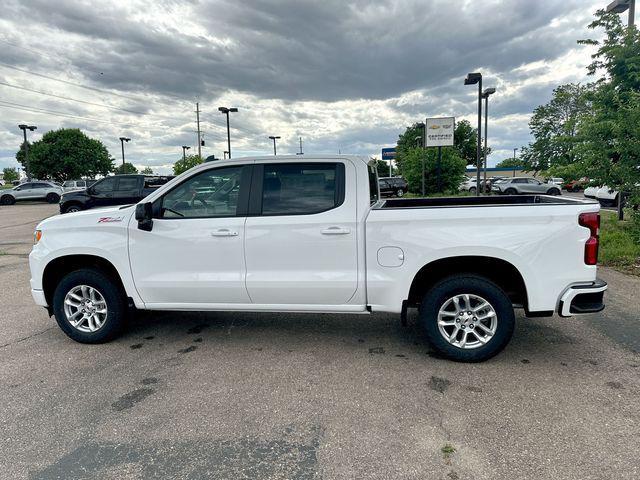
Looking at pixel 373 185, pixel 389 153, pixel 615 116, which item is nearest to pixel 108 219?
pixel 373 185

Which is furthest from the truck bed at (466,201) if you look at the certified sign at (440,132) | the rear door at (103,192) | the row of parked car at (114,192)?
the certified sign at (440,132)

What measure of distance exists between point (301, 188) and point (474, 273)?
1.77m

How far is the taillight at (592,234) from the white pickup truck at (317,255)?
→ 1 centimetres

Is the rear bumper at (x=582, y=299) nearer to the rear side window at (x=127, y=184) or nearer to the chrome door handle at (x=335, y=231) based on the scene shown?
the chrome door handle at (x=335, y=231)

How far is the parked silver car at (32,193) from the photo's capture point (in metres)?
28.7

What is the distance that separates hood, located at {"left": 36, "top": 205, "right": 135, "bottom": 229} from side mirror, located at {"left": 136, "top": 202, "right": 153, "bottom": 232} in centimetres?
23

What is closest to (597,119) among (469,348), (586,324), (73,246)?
(586,324)

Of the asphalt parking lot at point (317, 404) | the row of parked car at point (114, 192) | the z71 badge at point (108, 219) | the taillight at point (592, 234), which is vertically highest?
the row of parked car at point (114, 192)

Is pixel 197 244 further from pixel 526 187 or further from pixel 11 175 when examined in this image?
pixel 11 175

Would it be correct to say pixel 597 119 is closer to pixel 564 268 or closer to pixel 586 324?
pixel 586 324

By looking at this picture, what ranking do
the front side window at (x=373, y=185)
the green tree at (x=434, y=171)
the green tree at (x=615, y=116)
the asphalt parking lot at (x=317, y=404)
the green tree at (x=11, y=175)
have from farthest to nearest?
the green tree at (x=11, y=175)
the green tree at (x=434, y=171)
the green tree at (x=615, y=116)
the front side window at (x=373, y=185)
the asphalt parking lot at (x=317, y=404)

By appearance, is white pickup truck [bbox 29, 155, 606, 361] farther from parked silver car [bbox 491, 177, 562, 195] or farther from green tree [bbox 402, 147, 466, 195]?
parked silver car [bbox 491, 177, 562, 195]

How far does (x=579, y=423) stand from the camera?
9.22ft

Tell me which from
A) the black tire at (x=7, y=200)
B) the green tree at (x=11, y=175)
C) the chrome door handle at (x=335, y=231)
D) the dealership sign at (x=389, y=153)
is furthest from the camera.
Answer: the green tree at (x=11, y=175)
